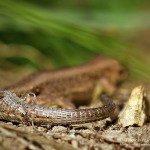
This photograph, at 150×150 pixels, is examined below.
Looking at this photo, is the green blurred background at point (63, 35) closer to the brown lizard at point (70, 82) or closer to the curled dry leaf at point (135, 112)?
→ the brown lizard at point (70, 82)

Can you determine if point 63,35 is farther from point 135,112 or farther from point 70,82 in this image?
point 135,112

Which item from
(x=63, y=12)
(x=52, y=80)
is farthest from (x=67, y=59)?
(x=52, y=80)

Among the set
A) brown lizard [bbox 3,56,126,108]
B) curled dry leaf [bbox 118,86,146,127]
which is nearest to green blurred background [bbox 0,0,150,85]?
brown lizard [bbox 3,56,126,108]

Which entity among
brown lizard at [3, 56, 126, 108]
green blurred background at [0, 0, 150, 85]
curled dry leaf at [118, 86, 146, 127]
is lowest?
curled dry leaf at [118, 86, 146, 127]

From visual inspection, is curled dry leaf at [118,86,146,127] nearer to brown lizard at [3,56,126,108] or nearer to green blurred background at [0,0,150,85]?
brown lizard at [3,56,126,108]

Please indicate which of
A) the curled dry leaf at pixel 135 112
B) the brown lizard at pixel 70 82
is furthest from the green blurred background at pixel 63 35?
the curled dry leaf at pixel 135 112

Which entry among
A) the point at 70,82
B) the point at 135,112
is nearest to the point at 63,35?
the point at 70,82
